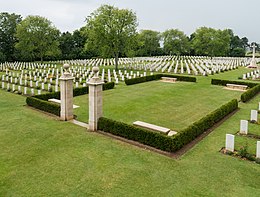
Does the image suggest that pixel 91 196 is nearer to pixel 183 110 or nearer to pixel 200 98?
pixel 183 110

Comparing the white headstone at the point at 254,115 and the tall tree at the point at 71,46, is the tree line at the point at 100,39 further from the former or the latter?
the white headstone at the point at 254,115

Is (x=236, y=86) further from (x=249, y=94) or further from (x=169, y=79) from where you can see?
(x=169, y=79)

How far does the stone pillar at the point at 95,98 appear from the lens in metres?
10.3

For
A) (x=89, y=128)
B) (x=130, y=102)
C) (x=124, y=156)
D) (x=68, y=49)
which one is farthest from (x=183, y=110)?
(x=68, y=49)

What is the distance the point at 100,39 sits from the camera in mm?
34656

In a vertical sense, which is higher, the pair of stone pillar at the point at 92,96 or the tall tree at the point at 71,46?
the tall tree at the point at 71,46

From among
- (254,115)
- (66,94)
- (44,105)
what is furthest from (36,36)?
(254,115)

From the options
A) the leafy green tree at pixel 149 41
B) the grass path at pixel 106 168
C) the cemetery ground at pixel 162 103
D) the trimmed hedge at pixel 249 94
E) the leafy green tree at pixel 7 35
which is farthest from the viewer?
the leafy green tree at pixel 149 41

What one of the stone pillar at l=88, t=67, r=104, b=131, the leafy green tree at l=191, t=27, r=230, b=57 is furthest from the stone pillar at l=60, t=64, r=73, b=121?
the leafy green tree at l=191, t=27, r=230, b=57

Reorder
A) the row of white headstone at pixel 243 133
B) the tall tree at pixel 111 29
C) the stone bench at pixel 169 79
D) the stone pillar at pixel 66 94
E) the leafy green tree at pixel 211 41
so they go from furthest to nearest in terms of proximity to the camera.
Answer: the leafy green tree at pixel 211 41
the tall tree at pixel 111 29
the stone bench at pixel 169 79
the stone pillar at pixel 66 94
the row of white headstone at pixel 243 133

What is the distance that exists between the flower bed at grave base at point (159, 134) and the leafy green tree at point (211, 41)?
44658 millimetres

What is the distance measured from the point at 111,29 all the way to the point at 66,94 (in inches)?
970

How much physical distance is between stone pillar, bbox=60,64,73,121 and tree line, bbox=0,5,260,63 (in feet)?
77.7

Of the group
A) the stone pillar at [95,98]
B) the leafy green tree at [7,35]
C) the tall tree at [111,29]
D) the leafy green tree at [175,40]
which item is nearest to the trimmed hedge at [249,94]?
the stone pillar at [95,98]
